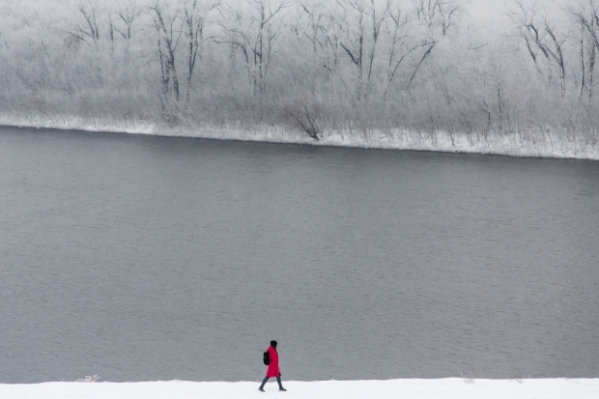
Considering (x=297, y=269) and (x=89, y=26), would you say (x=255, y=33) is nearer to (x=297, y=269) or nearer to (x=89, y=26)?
(x=89, y=26)

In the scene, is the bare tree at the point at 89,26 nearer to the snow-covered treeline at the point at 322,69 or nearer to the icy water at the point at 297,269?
the snow-covered treeline at the point at 322,69

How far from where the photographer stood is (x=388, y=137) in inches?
1713

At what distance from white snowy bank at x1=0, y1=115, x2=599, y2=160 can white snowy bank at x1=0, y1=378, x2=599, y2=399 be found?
30.3 m

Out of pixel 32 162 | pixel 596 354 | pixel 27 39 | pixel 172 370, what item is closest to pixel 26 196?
pixel 32 162

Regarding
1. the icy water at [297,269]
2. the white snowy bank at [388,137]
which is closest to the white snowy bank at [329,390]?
the icy water at [297,269]

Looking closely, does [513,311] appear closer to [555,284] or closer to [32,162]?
[555,284]

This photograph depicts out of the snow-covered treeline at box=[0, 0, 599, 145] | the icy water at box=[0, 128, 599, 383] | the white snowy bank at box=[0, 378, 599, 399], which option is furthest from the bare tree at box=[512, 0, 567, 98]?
the white snowy bank at box=[0, 378, 599, 399]

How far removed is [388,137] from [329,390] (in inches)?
1324

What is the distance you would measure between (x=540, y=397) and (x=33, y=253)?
52.3 feet

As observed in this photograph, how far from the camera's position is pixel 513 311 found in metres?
17.3

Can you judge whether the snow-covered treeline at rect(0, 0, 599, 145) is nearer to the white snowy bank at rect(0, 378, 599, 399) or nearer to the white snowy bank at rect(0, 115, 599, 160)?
the white snowy bank at rect(0, 115, 599, 160)

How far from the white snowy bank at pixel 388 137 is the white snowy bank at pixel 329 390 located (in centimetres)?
3028

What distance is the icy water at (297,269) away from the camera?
1448 centimetres

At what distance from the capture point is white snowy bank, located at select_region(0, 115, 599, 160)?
130 feet
